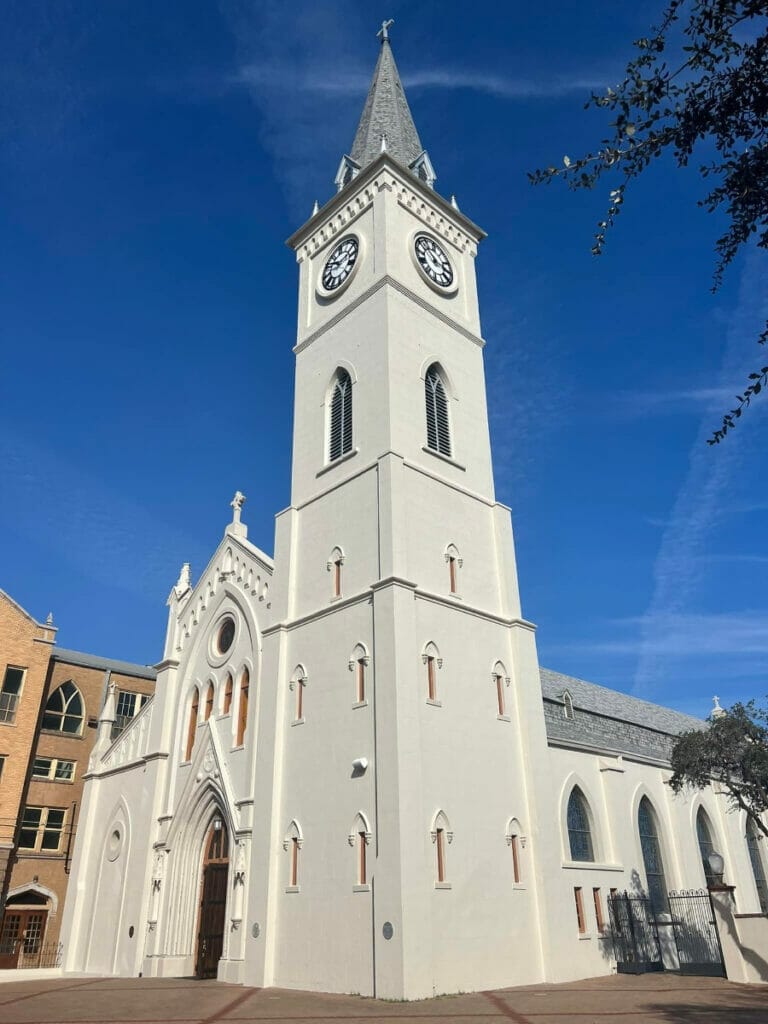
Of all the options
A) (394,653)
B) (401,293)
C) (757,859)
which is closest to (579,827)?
(394,653)

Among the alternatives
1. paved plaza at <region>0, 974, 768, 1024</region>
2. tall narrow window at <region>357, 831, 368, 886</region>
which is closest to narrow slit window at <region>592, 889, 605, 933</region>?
paved plaza at <region>0, 974, 768, 1024</region>

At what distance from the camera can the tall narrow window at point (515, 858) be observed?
20.3 metres

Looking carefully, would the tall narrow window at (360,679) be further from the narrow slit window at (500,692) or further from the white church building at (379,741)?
the narrow slit window at (500,692)

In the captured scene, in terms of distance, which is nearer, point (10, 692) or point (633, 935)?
point (633, 935)

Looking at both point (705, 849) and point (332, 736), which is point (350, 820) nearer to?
point (332, 736)

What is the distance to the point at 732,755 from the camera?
79.9 ft

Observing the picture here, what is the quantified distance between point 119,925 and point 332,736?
11945 mm

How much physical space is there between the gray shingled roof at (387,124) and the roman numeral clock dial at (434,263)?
4.61m

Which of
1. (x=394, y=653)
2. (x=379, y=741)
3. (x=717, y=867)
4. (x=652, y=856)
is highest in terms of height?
(x=394, y=653)

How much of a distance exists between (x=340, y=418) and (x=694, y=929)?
20954 mm

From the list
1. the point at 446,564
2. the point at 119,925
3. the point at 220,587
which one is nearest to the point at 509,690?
the point at 446,564

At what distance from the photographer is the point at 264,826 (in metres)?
21.5

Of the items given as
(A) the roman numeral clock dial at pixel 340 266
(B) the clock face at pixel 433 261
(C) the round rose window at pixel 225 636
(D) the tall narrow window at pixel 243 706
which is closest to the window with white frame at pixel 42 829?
(C) the round rose window at pixel 225 636

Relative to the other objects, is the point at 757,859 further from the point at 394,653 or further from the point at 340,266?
the point at 340,266
